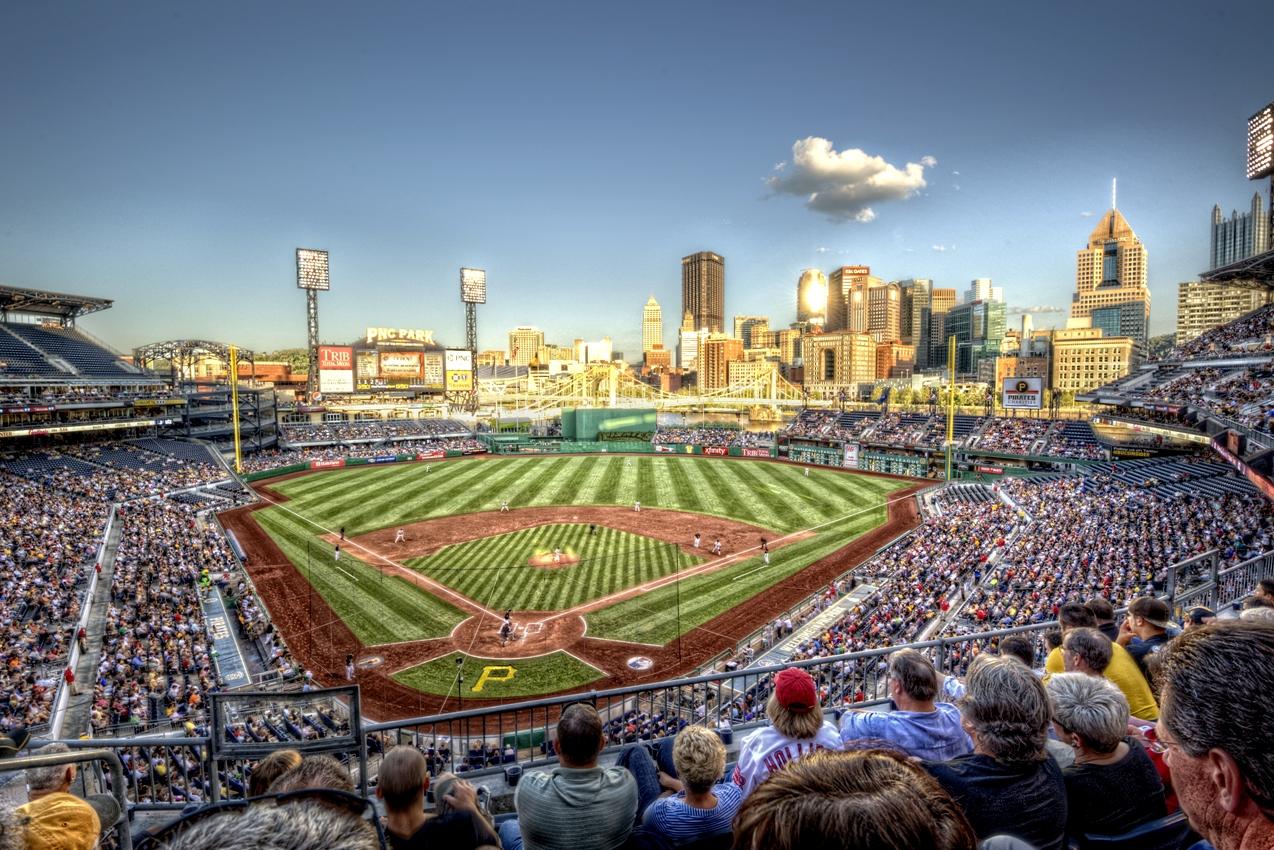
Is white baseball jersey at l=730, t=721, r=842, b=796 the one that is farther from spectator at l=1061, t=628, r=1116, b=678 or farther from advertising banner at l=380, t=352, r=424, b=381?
advertising banner at l=380, t=352, r=424, b=381

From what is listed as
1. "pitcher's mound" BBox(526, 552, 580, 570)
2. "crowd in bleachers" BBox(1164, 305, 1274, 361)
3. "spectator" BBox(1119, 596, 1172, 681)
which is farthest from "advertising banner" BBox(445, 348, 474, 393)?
"spectator" BBox(1119, 596, 1172, 681)

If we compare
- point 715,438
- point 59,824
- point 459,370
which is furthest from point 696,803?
point 459,370

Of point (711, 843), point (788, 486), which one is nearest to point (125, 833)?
point (711, 843)

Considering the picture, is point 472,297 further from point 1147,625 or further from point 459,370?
point 1147,625

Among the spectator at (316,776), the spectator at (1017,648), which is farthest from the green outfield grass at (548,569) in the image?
the spectator at (316,776)

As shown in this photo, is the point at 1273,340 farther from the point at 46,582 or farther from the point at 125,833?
the point at 46,582

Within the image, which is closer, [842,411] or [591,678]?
[591,678]
